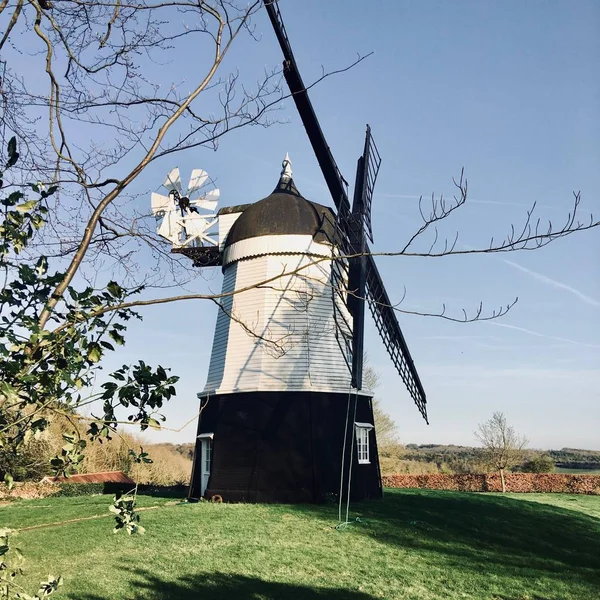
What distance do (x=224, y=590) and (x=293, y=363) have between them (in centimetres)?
796

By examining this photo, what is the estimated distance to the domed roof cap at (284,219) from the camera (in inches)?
678

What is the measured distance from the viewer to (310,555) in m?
10.5

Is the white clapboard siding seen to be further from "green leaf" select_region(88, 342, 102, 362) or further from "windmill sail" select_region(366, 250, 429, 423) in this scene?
"green leaf" select_region(88, 342, 102, 362)

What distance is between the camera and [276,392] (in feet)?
51.9

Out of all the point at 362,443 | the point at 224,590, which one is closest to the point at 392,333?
the point at 362,443

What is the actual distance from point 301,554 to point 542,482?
1004 inches

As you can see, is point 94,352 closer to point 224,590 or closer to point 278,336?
point 224,590

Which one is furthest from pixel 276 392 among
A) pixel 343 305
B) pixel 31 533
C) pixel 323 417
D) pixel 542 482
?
pixel 542 482

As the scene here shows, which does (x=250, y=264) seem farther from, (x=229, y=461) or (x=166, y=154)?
(x=166, y=154)

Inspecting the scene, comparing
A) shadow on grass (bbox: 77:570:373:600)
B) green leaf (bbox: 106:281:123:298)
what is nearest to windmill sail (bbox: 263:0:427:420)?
shadow on grass (bbox: 77:570:373:600)

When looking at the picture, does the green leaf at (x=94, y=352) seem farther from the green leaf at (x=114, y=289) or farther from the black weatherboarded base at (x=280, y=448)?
the black weatherboarded base at (x=280, y=448)

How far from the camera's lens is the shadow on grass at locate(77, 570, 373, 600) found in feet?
27.3

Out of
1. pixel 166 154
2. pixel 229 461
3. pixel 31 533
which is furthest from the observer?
pixel 229 461

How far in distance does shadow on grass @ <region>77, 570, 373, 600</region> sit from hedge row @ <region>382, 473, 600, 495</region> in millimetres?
23358
